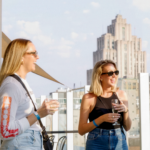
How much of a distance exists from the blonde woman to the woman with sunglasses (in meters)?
0.61

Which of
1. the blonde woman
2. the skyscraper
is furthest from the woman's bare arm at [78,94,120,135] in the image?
the skyscraper

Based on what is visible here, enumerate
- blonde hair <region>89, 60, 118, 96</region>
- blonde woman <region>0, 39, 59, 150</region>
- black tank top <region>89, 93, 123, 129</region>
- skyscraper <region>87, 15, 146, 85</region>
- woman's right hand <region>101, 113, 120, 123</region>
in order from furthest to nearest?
skyscraper <region>87, 15, 146, 85</region> → blonde hair <region>89, 60, 118, 96</region> → black tank top <region>89, 93, 123, 129</region> → woman's right hand <region>101, 113, 120, 123</region> → blonde woman <region>0, 39, 59, 150</region>

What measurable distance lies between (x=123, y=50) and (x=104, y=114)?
87.8 metres

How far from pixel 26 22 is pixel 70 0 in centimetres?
1873

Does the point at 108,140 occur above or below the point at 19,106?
below

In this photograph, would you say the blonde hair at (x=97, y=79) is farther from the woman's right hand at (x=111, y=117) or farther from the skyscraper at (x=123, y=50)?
the skyscraper at (x=123, y=50)

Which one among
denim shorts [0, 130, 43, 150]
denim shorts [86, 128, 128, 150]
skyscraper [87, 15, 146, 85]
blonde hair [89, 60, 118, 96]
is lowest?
denim shorts [86, 128, 128, 150]

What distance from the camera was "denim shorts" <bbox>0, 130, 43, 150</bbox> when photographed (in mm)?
1219

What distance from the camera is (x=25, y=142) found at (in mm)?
1244

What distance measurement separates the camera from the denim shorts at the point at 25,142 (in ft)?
4.00

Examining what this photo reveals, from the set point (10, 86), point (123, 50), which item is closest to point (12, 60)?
point (10, 86)

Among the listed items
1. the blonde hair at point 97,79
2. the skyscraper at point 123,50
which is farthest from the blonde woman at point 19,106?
the skyscraper at point 123,50

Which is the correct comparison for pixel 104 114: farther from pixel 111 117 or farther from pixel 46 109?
pixel 46 109

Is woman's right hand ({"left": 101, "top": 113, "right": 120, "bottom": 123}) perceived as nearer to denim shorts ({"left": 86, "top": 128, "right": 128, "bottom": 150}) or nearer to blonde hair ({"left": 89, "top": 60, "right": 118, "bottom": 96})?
denim shorts ({"left": 86, "top": 128, "right": 128, "bottom": 150})
